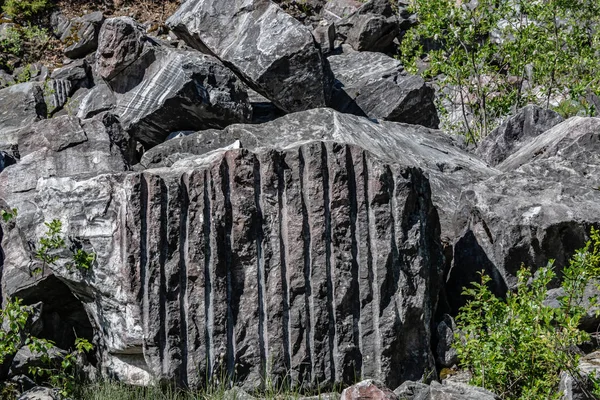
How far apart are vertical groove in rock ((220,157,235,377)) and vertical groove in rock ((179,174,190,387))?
0.79ft

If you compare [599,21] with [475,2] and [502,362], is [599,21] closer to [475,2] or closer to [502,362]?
[475,2]

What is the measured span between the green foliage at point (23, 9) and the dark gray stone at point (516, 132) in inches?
333

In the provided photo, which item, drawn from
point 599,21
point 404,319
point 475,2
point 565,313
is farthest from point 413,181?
point 475,2

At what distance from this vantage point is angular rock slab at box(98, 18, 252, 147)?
912 cm

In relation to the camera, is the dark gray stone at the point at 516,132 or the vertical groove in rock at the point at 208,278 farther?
the dark gray stone at the point at 516,132

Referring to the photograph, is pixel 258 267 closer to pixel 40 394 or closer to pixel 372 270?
pixel 372 270

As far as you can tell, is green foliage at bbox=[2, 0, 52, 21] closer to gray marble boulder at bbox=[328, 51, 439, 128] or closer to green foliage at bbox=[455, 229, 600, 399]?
gray marble boulder at bbox=[328, 51, 439, 128]

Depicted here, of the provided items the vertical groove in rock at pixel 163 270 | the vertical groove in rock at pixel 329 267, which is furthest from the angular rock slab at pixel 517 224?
the vertical groove in rock at pixel 163 270

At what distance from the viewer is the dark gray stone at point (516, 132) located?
370 inches

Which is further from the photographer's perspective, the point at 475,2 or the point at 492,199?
the point at 475,2

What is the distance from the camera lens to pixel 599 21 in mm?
12461

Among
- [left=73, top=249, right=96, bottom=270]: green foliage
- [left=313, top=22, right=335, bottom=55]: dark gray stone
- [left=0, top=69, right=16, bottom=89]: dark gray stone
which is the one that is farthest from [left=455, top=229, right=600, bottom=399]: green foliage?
[left=0, top=69, right=16, bottom=89]: dark gray stone

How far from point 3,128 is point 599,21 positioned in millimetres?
7999

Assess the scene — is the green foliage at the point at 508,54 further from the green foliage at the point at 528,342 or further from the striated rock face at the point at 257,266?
the green foliage at the point at 528,342
